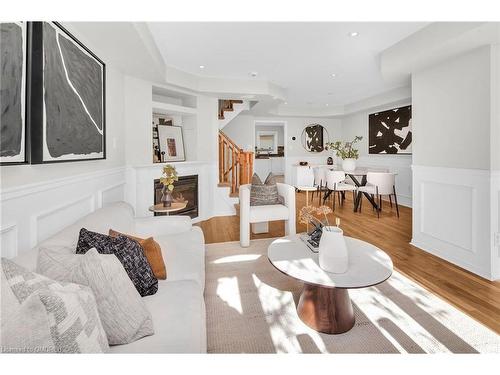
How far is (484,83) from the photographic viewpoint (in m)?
2.43

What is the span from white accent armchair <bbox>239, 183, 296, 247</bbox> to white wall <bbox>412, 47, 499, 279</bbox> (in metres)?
1.65

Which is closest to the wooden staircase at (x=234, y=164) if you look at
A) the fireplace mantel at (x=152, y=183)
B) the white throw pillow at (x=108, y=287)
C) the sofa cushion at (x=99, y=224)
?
the fireplace mantel at (x=152, y=183)

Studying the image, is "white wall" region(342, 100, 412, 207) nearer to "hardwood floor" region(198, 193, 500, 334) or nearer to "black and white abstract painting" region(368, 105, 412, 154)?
"black and white abstract painting" region(368, 105, 412, 154)

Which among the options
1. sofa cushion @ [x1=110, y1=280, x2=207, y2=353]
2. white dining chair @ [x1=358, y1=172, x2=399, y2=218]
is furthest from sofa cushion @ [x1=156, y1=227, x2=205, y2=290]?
white dining chair @ [x1=358, y1=172, x2=399, y2=218]

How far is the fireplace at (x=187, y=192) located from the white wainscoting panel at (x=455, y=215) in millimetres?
3445

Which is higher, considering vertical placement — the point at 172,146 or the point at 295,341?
the point at 172,146

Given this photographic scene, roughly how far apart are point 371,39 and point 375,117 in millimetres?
4042

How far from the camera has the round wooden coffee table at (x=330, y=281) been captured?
154cm

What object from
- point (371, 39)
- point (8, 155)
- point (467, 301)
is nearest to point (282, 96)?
point (371, 39)

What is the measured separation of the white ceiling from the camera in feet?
8.84

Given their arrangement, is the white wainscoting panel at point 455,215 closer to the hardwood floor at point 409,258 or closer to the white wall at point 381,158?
the hardwood floor at point 409,258

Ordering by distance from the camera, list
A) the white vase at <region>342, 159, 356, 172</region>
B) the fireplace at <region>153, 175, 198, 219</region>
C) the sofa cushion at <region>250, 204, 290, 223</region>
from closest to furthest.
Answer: the sofa cushion at <region>250, 204, 290, 223</region>, the fireplace at <region>153, 175, 198, 219</region>, the white vase at <region>342, 159, 356, 172</region>
